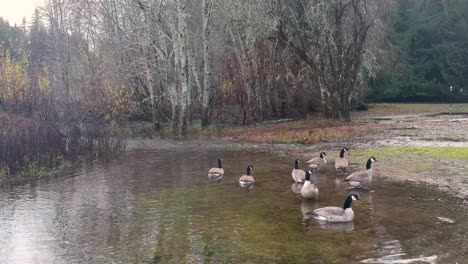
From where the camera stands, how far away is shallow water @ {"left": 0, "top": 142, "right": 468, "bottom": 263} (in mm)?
10164

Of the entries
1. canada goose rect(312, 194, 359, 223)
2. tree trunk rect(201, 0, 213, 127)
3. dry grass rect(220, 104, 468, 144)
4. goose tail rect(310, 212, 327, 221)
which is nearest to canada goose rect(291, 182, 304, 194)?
goose tail rect(310, 212, 327, 221)

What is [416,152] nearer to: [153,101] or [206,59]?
[206,59]

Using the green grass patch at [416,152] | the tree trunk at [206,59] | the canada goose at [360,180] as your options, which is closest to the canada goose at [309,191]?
the canada goose at [360,180]

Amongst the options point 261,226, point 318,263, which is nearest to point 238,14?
point 261,226

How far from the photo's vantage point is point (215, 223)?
12.5 metres

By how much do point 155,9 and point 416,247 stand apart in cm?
2790

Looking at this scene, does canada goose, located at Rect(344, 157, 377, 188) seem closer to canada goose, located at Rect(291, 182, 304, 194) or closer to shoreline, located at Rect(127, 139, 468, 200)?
canada goose, located at Rect(291, 182, 304, 194)

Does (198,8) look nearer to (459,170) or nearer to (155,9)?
(155,9)

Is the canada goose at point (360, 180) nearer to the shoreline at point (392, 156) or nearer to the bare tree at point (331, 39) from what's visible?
the shoreline at point (392, 156)

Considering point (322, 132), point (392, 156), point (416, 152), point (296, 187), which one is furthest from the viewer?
point (322, 132)

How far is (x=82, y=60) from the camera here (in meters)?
41.7

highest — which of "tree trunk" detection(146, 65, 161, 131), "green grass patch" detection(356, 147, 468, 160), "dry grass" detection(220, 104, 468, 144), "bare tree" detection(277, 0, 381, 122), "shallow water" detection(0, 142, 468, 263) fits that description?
"bare tree" detection(277, 0, 381, 122)

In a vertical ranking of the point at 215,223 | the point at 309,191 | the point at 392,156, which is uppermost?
the point at 392,156

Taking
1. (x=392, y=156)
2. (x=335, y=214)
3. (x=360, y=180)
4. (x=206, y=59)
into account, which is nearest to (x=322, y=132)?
(x=392, y=156)
